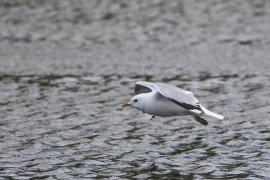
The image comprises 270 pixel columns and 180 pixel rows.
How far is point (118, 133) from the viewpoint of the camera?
14.5 m

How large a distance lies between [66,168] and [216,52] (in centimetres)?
1066

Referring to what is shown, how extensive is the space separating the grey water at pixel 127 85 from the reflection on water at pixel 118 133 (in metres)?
0.02

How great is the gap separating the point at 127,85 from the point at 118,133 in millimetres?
4259

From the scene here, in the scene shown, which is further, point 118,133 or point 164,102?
point 118,133

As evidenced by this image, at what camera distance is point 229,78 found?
62.8ft

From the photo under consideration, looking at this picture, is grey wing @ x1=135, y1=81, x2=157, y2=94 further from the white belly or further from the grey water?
the grey water

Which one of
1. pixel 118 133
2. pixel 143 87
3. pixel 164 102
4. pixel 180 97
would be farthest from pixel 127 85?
pixel 180 97

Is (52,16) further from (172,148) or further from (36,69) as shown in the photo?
(172,148)

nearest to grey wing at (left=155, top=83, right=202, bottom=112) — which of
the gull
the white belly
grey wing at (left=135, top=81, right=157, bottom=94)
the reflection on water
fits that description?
the gull

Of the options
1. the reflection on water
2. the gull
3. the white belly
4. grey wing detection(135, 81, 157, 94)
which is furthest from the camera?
grey wing detection(135, 81, 157, 94)

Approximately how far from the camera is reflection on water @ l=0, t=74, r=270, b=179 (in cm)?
1216

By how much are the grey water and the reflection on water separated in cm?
2

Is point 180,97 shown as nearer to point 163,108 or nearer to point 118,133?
point 163,108

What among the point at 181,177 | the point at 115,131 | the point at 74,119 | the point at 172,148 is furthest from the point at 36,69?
the point at 181,177
